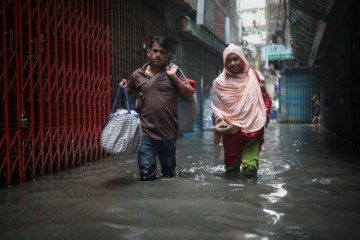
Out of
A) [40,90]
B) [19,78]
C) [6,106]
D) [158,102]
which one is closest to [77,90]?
[40,90]

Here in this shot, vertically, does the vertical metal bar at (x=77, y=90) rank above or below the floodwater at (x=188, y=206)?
above

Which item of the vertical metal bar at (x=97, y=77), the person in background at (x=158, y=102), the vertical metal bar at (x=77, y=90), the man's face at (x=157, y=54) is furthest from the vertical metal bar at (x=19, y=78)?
the vertical metal bar at (x=97, y=77)

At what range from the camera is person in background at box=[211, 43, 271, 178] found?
4.77 m

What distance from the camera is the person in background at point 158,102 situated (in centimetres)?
453

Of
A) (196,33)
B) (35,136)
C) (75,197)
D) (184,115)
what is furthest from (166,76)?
(196,33)

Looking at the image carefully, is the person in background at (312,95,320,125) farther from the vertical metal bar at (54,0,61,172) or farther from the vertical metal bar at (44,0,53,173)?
the vertical metal bar at (44,0,53,173)

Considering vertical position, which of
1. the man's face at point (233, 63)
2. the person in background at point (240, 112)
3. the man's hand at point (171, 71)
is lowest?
the person in background at point (240, 112)

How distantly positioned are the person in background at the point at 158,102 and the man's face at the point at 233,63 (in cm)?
65

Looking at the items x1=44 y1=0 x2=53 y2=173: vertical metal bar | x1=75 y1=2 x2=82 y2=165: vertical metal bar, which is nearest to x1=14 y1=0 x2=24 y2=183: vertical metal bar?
x1=44 y1=0 x2=53 y2=173: vertical metal bar

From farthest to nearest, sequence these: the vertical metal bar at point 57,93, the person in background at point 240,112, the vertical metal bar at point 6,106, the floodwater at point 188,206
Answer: the vertical metal bar at point 57,93 → the person in background at point 240,112 → the vertical metal bar at point 6,106 → the floodwater at point 188,206

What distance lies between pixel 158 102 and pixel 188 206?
1.58m

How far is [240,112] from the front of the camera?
4805 mm

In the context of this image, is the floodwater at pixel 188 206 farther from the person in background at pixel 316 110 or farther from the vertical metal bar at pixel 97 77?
the person in background at pixel 316 110

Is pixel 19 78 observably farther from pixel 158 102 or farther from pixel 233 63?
pixel 233 63
